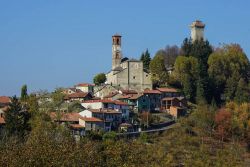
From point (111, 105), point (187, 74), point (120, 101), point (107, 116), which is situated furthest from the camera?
point (187, 74)

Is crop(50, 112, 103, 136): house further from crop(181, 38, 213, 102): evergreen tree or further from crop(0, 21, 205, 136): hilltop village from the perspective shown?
crop(181, 38, 213, 102): evergreen tree

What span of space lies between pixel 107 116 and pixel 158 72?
46.8 feet

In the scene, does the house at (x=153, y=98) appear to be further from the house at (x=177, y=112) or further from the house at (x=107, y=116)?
the house at (x=107, y=116)

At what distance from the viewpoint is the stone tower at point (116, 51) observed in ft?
265

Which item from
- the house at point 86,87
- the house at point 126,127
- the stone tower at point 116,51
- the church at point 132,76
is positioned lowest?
the house at point 126,127

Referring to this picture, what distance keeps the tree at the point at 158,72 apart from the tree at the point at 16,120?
76.2 feet

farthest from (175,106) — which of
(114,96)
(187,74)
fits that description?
(114,96)

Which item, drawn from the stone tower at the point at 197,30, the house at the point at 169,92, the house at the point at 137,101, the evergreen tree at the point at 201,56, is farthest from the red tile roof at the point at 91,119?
the stone tower at the point at 197,30

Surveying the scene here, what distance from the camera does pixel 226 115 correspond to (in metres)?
67.5

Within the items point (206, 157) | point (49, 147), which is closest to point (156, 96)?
point (206, 157)

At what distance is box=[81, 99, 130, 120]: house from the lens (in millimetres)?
69125

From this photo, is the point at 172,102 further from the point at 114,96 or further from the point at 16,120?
the point at 16,120

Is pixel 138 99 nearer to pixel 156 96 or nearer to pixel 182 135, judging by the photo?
pixel 156 96

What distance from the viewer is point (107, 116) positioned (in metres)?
66.4
